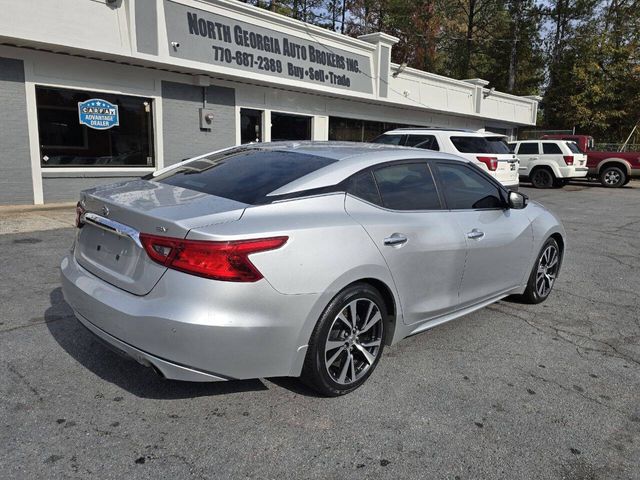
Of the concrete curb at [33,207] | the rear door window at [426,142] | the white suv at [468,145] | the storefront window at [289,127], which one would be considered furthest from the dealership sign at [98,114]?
the rear door window at [426,142]

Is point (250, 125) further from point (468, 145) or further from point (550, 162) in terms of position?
point (550, 162)

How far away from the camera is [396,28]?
3303cm

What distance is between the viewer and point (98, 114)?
10.9 m

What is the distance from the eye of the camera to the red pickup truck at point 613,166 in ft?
65.9

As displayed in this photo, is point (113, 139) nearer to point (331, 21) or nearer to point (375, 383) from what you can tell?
point (375, 383)

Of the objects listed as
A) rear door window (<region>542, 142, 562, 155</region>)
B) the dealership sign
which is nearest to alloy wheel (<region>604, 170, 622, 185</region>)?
rear door window (<region>542, 142, 562, 155</region>)

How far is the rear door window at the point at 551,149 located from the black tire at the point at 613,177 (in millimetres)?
3344

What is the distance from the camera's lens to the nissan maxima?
2518 millimetres

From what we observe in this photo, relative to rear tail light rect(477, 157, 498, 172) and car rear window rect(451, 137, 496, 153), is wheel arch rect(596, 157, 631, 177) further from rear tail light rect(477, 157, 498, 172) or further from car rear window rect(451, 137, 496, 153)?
rear tail light rect(477, 157, 498, 172)

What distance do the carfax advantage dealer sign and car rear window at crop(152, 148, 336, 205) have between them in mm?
8729

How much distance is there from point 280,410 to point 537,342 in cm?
232

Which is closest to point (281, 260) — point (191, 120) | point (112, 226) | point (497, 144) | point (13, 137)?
point (112, 226)

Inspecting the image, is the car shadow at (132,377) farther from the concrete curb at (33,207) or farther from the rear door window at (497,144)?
the rear door window at (497,144)

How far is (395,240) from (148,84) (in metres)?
10.1
